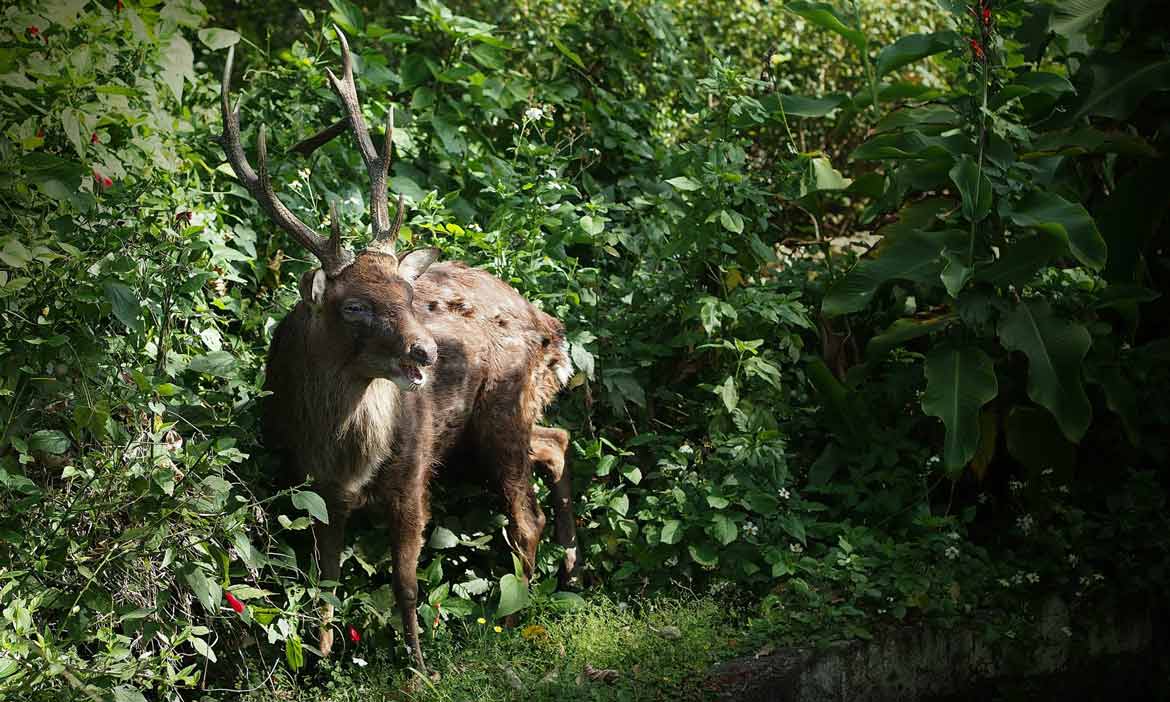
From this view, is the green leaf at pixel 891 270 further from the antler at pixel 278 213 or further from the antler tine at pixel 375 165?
the antler at pixel 278 213

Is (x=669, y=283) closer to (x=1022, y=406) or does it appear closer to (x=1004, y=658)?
(x=1022, y=406)

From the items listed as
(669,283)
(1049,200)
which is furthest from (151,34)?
(1049,200)

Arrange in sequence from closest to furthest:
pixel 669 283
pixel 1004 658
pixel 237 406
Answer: pixel 237 406, pixel 1004 658, pixel 669 283

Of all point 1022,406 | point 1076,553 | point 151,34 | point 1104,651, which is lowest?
point 1104,651

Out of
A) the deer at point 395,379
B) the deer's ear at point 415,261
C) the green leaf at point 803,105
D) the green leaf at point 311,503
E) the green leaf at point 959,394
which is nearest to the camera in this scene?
the green leaf at point 311,503

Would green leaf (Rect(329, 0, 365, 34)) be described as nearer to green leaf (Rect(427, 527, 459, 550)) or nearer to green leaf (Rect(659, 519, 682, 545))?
green leaf (Rect(427, 527, 459, 550))

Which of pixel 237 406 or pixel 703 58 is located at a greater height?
pixel 703 58

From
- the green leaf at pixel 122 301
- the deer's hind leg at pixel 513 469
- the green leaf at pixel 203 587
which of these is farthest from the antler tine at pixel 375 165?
the green leaf at pixel 203 587

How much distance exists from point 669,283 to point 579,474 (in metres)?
1.17

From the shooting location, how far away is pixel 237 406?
545 cm

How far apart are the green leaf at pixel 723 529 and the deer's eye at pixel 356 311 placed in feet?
6.45

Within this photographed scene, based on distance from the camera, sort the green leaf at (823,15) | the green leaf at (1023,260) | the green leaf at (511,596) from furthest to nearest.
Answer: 1. the green leaf at (823,15)
2. the green leaf at (1023,260)
3. the green leaf at (511,596)

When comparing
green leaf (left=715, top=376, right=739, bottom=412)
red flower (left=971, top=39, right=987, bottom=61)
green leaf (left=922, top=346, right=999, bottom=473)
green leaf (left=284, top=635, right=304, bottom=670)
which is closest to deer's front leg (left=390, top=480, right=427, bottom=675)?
green leaf (left=284, top=635, right=304, bottom=670)

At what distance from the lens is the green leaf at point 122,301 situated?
468 centimetres
